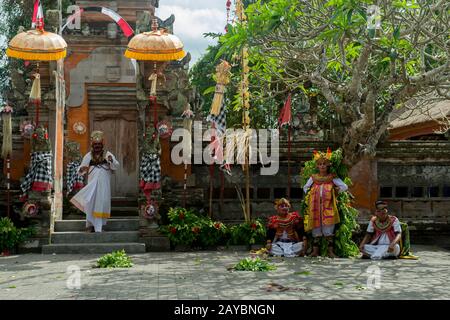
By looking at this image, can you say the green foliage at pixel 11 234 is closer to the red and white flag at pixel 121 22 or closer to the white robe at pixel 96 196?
the white robe at pixel 96 196

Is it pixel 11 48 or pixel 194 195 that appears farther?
pixel 194 195

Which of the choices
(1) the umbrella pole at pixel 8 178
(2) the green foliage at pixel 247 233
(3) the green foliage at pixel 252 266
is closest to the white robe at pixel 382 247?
(2) the green foliage at pixel 247 233

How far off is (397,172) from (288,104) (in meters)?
3.11

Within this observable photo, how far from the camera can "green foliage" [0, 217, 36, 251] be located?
12977 millimetres

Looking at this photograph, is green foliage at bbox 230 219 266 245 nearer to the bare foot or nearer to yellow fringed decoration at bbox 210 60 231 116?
the bare foot

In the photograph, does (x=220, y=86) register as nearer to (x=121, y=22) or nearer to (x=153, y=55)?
(x=153, y=55)

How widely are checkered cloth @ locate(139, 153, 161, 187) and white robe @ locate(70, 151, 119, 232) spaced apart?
2.11ft

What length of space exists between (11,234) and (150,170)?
303 cm

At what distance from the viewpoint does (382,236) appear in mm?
12305

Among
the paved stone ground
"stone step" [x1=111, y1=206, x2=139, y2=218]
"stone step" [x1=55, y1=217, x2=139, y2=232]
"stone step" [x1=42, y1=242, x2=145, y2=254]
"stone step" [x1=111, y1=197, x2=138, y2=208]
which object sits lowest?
the paved stone ground

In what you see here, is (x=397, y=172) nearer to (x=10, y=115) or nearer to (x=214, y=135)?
(x=214, y=135)

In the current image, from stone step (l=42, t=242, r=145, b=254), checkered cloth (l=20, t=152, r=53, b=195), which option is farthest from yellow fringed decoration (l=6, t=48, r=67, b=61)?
stone step (l=42, t=242, r=145, b=254)

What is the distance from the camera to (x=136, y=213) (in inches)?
628

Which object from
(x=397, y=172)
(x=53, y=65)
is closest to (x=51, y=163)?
(x=53, y=65)
